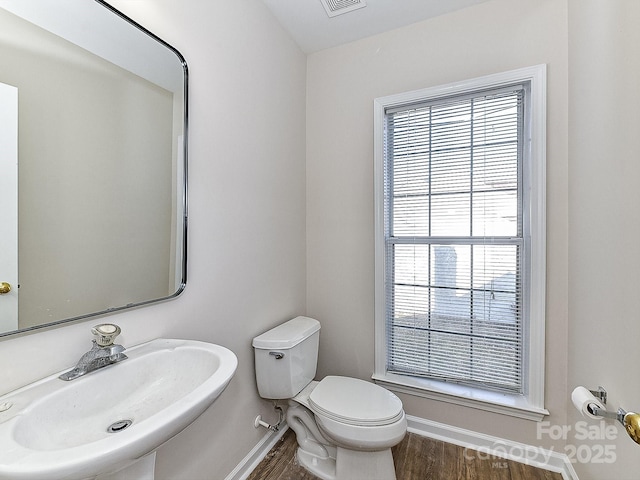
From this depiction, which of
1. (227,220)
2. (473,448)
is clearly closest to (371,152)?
(227,220)

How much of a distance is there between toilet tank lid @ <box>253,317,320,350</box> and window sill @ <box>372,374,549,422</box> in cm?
57

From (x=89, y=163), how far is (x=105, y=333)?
0.52m

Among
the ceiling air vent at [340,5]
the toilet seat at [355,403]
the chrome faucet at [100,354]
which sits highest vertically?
the ceiling air vent at [340,5]

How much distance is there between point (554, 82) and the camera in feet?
5.13

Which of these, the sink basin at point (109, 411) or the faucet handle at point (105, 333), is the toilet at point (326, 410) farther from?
the faucet handle at point (105, 333)

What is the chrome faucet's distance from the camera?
0.85 metres

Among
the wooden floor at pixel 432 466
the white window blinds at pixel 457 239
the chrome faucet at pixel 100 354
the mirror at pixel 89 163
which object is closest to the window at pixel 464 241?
the white window blinds at pixel 457 239

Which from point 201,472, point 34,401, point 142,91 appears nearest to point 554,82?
point 142,91

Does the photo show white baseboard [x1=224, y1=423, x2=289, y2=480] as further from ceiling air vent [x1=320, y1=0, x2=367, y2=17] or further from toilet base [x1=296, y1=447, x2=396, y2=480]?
ceiling air vent [x1=320, y1=0, x2=367, y2=17]

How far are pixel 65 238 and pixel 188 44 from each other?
89 centimetres

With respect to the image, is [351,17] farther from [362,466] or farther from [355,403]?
[362,466]

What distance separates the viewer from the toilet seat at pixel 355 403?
1377 millimetres

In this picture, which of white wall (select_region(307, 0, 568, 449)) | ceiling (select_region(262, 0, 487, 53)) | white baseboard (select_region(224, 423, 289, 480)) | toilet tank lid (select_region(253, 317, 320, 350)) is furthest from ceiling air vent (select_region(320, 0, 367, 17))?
white baseboard (select_region(224, 423, 289, 480))

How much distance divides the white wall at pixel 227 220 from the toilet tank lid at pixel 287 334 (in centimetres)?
6
